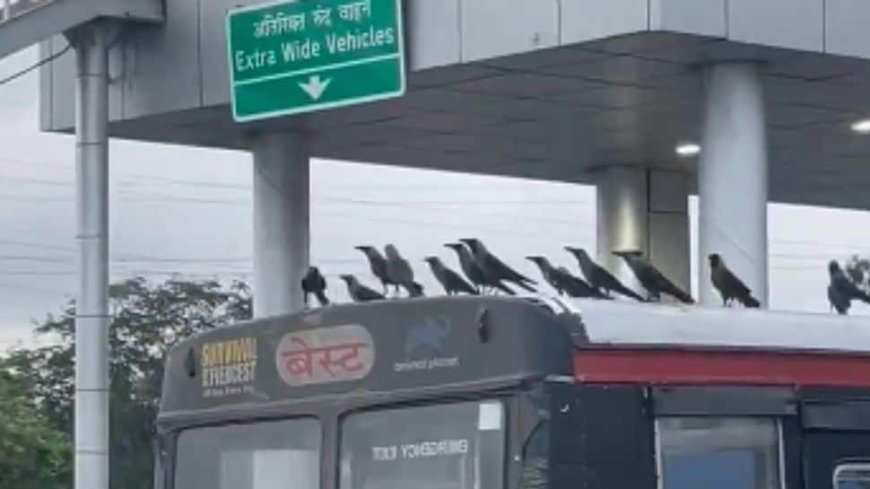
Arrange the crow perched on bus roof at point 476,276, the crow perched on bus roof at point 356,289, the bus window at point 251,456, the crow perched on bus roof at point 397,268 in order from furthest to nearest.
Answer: the crow perched on bus roof at point 397,268 < the crow perched on bus roof at point 356,289 < the crow perched on bus roof at point 476,276 < the bus window at point 251,456

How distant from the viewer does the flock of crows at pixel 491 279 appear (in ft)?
36.2

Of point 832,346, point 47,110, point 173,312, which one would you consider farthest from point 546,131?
point 173,312

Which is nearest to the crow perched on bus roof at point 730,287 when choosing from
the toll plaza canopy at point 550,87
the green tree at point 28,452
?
the toll plaza canopy at point 550,87

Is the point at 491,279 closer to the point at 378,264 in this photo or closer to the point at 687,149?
the point at 378,264

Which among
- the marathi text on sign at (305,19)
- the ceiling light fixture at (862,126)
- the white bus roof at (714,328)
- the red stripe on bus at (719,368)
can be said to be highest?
the marathi text on sign at (305,19)

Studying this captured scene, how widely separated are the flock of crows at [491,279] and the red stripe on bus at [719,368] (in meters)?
0.84

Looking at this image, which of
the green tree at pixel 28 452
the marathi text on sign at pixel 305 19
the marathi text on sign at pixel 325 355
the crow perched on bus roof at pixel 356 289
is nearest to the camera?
the marathi text on sign at pixel 325 355

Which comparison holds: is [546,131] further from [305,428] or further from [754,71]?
[305,428]

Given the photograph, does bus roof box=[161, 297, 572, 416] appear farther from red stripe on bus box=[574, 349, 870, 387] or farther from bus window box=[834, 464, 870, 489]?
bus window box=[834, 464, 870, 489]

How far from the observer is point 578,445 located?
805cm

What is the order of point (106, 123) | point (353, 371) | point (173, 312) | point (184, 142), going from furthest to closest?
point (173, 312) < point (184, 142) < point (106, 123) < point (353, 371)

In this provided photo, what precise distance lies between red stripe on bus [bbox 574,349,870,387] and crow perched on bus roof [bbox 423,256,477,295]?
1.98 m

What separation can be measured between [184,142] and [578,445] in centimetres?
1738

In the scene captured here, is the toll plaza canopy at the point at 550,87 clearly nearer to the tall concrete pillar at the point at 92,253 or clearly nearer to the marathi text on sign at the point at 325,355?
the tall concrete pillar at the point at 92,253
